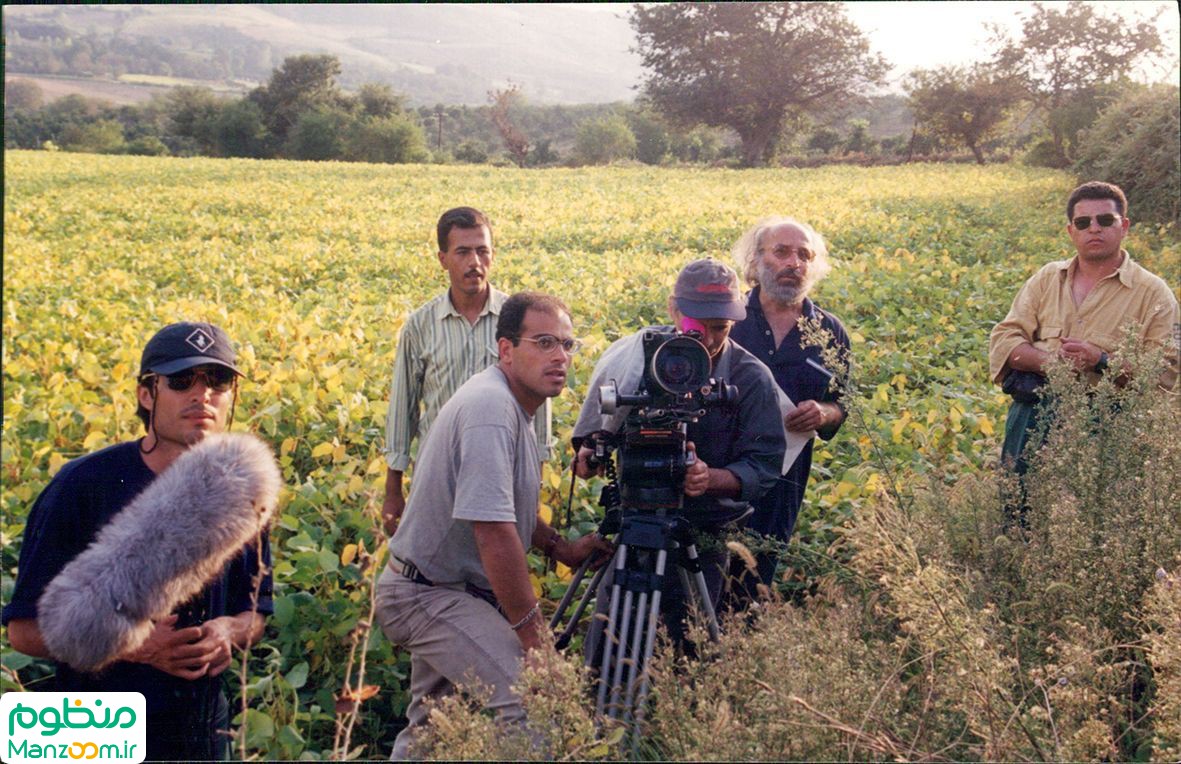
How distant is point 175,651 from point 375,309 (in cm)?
518

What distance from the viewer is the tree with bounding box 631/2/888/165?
13.6 meters

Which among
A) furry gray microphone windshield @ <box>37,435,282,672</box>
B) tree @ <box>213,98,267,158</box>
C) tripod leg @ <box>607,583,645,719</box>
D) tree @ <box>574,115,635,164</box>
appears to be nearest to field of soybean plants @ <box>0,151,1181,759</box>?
furry gray microphone windshield @ <box>37,435,282,672</box>

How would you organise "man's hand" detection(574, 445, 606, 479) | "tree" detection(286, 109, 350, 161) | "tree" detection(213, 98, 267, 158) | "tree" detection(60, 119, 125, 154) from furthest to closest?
"tree" detection(60, 119, 125, 154), "tree" detection(213, 98, 267, 158), "tree" detection(286, 109, 350, 161), "man's hand" detection(574, 445, 606, 479)

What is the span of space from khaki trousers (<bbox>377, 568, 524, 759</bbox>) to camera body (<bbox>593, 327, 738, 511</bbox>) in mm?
438

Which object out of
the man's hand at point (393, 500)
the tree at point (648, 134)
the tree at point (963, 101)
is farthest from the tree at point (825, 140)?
the man's hand at point (393, 500)

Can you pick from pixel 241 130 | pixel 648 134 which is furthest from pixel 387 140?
pixel 648 134

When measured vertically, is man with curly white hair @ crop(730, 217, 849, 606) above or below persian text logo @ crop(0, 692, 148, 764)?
above

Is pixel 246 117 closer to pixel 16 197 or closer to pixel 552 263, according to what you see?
pixel 16 197

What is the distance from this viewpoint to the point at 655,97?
14055mm

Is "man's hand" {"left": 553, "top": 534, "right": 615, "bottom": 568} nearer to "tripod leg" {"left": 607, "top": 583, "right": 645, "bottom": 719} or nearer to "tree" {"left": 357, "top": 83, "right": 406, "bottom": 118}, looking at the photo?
"tripod leg" {"left": 607, "top": 583, "right": 645, "bottom": 719}

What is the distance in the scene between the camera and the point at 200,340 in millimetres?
2113

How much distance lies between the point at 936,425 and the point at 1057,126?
1526cm

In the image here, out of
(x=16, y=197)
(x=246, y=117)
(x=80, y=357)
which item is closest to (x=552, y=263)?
(x=80, y=357)

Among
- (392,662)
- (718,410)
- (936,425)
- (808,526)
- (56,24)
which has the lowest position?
(392,662)
